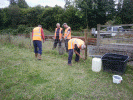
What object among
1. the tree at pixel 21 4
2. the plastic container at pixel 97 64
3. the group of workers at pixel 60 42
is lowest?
the plastic container at pixel 97 64

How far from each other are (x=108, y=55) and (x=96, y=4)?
50.5 feet

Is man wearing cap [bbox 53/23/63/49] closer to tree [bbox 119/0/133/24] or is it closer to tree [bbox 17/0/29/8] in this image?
tree [bbox 119/0/133/24]

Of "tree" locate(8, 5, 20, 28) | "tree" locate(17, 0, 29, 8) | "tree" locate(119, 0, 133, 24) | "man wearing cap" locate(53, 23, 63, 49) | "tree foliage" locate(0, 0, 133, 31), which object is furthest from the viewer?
"tree" locate(17, 0, 29, 8)

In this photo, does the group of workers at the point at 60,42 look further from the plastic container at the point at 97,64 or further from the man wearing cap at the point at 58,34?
the plastic container at the point at 97,64

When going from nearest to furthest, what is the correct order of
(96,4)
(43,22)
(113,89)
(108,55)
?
(113,89) < (108,55) < (96,4) < (43,22)

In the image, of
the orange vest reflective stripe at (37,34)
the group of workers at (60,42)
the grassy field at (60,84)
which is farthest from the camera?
the orange vest reflective stripe at (37,34)

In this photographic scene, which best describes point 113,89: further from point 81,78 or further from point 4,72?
point 4,72

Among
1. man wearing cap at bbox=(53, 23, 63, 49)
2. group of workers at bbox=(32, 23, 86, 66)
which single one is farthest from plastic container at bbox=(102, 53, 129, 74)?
man wearing cap at bbox=(53, 23, 63, 49)

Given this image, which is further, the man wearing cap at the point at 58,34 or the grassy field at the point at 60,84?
the man wearing cap at the point at 58,34

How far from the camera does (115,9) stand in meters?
18.8

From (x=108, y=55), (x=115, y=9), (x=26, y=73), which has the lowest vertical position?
(x=26, y=73)

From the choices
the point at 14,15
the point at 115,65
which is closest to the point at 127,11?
the point at 115,65

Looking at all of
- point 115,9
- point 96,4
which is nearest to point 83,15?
point 96,4

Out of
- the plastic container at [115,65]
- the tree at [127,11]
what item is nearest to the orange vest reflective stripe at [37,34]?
the plastic container at [115,65]
